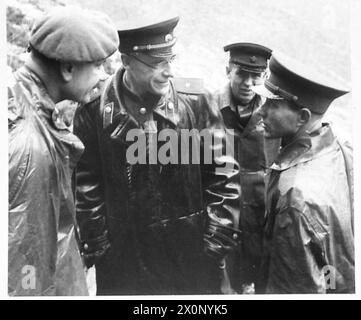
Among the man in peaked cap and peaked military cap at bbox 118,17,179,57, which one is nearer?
peaked military cap at bbox 118,17,179,57

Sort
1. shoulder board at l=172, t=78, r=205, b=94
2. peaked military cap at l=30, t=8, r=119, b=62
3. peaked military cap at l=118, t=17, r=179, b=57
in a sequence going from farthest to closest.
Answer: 1. shoulder board at l=172, t=78, r=205, b=94
2. peaked military cap at l=118, t=17, r=179, b=57
3. peaked military cap at l=30, t=8, r=119, b=62

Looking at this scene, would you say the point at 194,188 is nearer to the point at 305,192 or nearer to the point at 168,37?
the point at 305,192

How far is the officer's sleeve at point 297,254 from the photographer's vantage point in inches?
241

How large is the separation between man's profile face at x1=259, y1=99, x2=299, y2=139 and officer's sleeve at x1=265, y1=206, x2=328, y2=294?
1.65ft

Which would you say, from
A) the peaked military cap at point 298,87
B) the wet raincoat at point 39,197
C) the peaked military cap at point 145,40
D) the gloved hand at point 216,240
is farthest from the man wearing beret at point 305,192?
the wet raincoat at point 39,197

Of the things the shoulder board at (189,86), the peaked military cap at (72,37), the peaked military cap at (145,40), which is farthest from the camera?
the shoulder board at (189,86)

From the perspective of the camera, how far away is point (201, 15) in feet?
20.4

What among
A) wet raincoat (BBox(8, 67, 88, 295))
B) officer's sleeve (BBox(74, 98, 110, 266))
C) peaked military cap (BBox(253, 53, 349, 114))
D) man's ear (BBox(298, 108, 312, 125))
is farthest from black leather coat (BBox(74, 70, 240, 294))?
man's ear (BBox(298, 108, 312, 125))

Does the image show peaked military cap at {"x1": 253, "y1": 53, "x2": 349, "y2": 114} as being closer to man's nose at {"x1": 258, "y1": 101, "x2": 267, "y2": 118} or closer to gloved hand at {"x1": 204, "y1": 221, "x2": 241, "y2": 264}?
man's nose at {"x1": 258, "y1": 101, "x2": 267, "y2": 118}

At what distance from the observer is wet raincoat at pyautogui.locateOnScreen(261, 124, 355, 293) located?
6133 mm

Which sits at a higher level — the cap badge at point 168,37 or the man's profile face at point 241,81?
the cap badge at point 168,37

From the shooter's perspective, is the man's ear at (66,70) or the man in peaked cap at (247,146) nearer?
the man's ear at (66,70)

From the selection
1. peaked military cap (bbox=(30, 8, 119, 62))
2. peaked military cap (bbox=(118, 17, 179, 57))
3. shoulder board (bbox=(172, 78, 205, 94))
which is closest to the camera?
peaked military cap (bbox=(30, 8, 119, 62))

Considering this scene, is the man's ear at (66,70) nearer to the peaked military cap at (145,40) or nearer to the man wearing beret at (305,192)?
the peaked military cap at (145,40)
